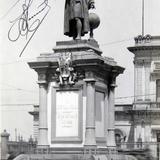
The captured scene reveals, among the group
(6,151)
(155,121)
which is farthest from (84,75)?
(155,121)

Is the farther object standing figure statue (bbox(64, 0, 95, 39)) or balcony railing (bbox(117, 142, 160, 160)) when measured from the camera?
balcony railing (bbox(117, 142, 160, 160))

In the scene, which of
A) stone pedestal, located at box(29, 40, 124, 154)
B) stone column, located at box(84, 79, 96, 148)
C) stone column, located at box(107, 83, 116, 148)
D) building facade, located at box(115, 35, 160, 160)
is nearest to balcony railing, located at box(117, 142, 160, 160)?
building facade, located at box(115, 35, 160, 160)

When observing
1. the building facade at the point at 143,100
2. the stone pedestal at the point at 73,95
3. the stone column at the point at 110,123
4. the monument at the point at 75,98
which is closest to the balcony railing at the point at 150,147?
the building facade at the point at 143,100

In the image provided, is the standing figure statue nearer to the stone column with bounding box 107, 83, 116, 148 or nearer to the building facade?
the stone column with bounding box 107, 83, 116, 148

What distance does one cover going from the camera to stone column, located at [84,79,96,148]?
50.5 ft

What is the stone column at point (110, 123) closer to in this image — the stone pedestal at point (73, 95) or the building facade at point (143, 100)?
the stone pedestal at point (73, 95)

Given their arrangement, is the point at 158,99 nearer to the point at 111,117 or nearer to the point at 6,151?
the point at 6,151

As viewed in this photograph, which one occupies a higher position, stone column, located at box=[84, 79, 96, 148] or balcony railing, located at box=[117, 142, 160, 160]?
stone column, located at box=[84, 79, 96, 148]

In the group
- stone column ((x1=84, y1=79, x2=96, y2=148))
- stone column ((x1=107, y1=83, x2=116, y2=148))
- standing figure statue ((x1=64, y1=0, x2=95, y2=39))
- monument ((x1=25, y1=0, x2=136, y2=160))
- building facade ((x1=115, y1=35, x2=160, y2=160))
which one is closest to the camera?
stone column ((x1=84, y1=79, x2=96, y2=148))

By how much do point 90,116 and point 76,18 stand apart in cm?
240

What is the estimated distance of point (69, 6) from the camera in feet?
53.6

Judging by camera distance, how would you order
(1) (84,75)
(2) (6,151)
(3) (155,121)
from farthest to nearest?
(3) (155,121)
(2) (6,151)
(1) (84,75)

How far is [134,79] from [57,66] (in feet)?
119

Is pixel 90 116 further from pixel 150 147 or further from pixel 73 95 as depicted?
pixel 150 147
